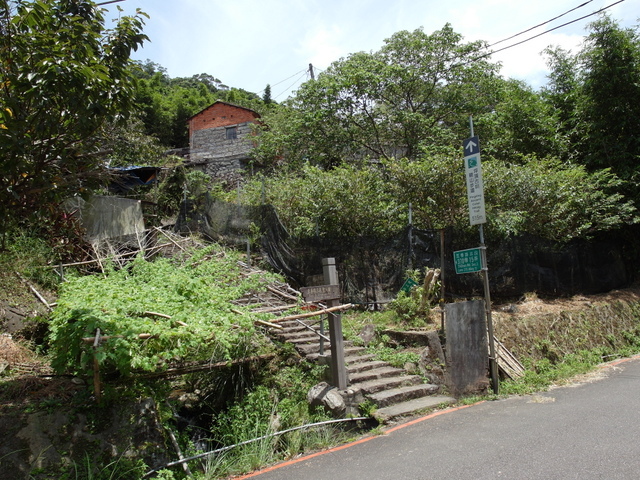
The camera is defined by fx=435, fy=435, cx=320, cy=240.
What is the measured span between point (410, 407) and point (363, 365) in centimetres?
107

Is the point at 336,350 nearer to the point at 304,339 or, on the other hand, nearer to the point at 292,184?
the point at 304,339

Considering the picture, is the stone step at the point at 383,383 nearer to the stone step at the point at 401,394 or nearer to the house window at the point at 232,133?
the stone step at the point at 401,394

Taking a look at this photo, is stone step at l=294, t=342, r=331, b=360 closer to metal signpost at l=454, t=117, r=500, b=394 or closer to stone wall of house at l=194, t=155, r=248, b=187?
metal signpost at l=454, t=117, r=500, b=394

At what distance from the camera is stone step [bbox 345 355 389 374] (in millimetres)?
6586

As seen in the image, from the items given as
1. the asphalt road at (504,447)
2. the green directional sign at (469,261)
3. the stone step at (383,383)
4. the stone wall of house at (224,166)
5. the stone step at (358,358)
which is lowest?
the asphalt road at (504,447)

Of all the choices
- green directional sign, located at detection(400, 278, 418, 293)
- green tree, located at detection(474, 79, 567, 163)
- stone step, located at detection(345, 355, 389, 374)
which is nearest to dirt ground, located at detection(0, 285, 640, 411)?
green directional sign, located at detection(400, 278, 418, 293)

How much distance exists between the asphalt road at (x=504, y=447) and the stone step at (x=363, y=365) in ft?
4.20

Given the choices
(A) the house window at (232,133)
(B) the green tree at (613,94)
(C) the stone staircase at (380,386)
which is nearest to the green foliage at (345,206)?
(C) the stone staircase at (380,386)

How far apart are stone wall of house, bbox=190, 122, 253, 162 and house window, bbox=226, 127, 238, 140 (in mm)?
77

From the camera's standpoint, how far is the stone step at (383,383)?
6.10 m

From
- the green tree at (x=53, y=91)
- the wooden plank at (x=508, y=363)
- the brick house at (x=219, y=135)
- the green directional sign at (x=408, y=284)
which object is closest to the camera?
the green tree at (x=53, y=91)

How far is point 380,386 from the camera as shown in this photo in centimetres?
621

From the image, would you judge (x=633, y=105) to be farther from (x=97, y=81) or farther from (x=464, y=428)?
(x=97, y=81)

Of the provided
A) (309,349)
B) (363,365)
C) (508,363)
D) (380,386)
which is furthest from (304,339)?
(508,363)
